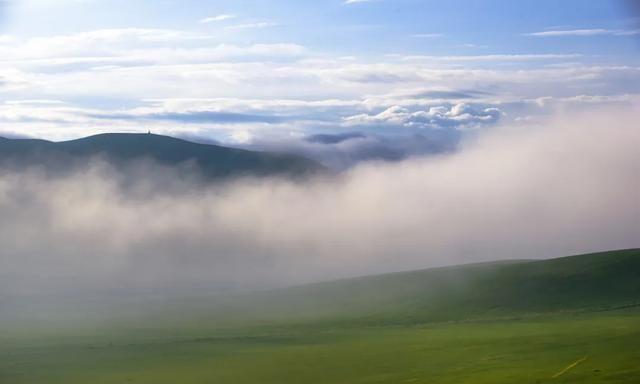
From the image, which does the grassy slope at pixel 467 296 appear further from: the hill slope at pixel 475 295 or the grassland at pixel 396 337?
the grassland at pixel 396 337

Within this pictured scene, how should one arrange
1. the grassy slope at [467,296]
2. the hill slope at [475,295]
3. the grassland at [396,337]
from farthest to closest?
the grassy slope at [467,296], the hill slope at [475,295], the grassland at [396,337]

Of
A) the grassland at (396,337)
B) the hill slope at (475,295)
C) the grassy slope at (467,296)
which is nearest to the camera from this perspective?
the grassland at (396,337)

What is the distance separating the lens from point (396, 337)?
120 m

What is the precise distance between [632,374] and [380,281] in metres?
124

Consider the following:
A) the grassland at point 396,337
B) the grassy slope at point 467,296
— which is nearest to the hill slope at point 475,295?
the grassy slope at point 467,296

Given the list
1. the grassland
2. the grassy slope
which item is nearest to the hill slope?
the grassy slope

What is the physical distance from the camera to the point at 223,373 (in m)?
94.1

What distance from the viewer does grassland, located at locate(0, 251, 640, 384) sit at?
290 ft

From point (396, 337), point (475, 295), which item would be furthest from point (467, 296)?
point (396, 337)

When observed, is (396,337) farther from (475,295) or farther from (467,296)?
(467,296)

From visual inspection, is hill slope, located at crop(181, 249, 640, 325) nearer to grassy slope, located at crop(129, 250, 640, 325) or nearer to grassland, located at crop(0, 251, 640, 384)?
grassy slope, located at crop(129, 250, 640, 325)

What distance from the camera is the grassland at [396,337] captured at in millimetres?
88500

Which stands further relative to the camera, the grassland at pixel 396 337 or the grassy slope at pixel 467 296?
the grassy slope at pixel 467 296

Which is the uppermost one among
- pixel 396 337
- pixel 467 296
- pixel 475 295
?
pixel 475 295
